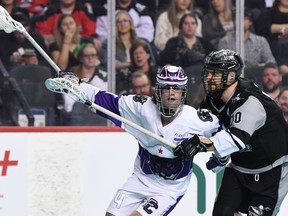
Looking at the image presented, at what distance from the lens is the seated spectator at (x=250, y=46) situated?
300 inches

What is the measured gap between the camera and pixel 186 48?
765cm

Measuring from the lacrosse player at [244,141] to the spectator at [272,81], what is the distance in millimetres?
2192

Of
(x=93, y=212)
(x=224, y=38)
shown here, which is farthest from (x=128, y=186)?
(x=224, y=38)

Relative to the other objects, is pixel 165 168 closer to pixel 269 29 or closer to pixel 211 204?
pixel 211 204

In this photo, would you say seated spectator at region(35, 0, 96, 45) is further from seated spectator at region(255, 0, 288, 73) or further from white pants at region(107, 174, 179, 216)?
white pants at region(107, 174, 179, 216)

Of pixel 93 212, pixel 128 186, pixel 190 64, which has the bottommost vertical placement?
pixel 93 212

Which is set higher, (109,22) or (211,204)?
(109,22)

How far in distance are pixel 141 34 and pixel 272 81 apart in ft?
3.87

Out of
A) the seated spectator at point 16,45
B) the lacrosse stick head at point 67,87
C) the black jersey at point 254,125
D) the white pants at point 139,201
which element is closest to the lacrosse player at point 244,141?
the black jersey at point 254,125

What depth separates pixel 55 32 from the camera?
24.6 ft

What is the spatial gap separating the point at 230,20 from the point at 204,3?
27 centimetres

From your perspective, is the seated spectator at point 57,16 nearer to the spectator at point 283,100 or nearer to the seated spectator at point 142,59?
the seated spectator at point 142,59

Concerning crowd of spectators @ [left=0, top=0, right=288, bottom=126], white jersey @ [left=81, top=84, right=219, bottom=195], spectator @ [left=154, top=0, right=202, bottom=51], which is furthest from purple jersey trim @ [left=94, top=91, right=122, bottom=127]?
spectator @ [left=154, top=0, right=202, bottom=51]

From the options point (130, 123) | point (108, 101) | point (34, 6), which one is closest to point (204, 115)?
point (130, 123)
